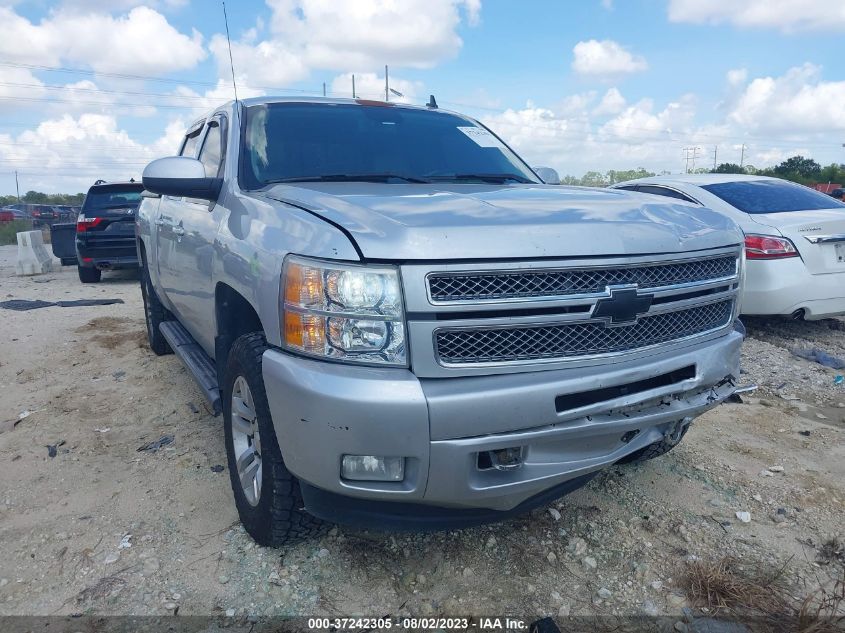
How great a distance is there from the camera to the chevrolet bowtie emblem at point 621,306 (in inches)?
87.3

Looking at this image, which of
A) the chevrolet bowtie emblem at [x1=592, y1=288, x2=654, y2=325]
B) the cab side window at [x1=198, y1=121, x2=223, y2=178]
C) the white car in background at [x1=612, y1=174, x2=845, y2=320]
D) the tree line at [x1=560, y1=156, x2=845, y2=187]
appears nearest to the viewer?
the chevrolet bowtie emblem at [x1=592, y1=288, x2=654, y2=325]

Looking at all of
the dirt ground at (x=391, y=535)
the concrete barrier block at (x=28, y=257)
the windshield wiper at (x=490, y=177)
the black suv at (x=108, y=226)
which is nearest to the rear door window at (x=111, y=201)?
the black suv at (x=108, y=226)

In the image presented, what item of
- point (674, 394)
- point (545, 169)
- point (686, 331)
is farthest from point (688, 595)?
point (545, 169)

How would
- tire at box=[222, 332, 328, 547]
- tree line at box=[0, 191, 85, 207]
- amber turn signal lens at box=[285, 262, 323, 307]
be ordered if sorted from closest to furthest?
amber turn signal lens at box=[285, 262, 323, 307]
tire at box=[222, 332, 328, 547]
tree line at box=[0, 191, 85, 207]

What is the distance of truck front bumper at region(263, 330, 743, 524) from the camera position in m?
1.98

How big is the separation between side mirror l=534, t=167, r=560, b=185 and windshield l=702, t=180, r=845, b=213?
290 cm

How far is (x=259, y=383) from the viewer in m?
2.35

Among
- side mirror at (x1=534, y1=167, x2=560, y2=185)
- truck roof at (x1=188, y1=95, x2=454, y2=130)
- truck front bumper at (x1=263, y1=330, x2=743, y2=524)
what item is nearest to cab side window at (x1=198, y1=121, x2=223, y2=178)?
truck roof at (x1=188, y1=95, x2=454, y2=130)

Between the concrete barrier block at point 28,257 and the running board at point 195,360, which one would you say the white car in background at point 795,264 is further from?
the concrete barrier block at point 28,257

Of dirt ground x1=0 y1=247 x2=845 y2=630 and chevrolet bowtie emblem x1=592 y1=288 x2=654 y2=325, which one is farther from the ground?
chevrolet bowtie emblem x1=592 y1=288 x2=654 y2=325

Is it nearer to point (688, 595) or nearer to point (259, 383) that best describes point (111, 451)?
point (259, 383)

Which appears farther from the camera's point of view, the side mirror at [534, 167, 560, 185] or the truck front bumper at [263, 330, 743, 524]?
the side mirror at [534, 167, 560, 185]

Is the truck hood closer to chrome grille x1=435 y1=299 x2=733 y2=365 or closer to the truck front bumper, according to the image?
chrome grille x1=435 y1=299 x2=733 y2=365

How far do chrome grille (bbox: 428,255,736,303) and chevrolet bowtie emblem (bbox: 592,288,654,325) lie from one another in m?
0.04
